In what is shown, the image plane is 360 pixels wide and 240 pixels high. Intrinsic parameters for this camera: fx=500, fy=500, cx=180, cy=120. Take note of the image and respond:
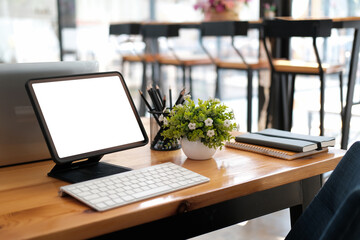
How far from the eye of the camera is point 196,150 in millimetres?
1416

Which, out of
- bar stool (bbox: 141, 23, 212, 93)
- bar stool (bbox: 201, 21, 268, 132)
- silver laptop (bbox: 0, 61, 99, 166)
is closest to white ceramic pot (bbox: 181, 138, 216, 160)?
silver laptop (bbox: 0, 61, 99, 166)

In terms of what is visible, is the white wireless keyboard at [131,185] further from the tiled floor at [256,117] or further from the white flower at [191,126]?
the tiled floor at [256,117]

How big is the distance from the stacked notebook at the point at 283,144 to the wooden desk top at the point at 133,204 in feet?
0.08

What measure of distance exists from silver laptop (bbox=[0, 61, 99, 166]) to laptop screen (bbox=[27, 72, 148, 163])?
137mm

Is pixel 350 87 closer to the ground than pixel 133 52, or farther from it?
closer to the ground

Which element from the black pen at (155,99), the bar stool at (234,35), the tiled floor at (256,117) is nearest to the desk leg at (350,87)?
the tiled floor at (256,117)

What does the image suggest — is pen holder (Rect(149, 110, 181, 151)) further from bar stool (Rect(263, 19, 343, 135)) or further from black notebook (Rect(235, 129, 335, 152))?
bar stool (Rect(263, 19, 343, 135))

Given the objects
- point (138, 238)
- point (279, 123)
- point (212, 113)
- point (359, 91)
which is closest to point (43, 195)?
point (138, 238)

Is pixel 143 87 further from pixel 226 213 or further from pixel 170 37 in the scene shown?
pixel 226 213

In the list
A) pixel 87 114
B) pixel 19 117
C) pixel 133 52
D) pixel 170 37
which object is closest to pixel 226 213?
pixel 87 114

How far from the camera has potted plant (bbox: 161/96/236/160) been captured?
1.40 m

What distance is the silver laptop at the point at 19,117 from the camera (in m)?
1.40

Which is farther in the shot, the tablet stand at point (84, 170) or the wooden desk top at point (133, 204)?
the tablet stand at point (84, 170)

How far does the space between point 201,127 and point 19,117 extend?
20.4 inches
